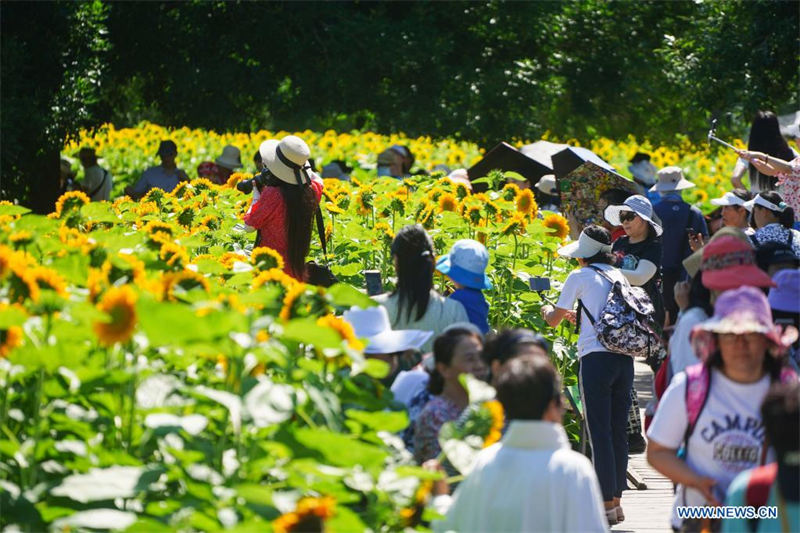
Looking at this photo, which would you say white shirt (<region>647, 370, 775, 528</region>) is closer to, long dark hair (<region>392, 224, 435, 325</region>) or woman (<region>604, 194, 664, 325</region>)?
long dark hair (<region>392, 224, 435, 325</region>)

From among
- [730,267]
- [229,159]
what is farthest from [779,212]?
[229,159]

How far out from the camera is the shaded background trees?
47.0ft

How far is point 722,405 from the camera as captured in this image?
182 inches

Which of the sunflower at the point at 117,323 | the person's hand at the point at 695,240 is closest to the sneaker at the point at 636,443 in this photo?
the person's hand at the point at 695,240

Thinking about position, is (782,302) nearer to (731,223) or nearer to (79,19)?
(731,223)

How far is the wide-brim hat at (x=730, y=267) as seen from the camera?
5477 mm

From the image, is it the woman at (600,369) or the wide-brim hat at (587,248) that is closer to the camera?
the woman at (600,369)

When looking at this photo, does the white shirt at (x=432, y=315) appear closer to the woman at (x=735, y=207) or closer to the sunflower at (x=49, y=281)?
the sunflower at (x=49, y=281)

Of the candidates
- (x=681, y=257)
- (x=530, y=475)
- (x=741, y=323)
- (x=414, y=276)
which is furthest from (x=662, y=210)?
(x=530, y=475)

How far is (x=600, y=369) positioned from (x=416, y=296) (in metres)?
1.81

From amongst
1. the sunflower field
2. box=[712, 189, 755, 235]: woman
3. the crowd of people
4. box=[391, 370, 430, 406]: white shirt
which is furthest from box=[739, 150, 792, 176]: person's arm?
the sunflower field

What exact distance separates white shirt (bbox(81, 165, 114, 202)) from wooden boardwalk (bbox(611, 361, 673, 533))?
744cm

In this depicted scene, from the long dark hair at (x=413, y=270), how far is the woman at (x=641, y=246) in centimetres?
255

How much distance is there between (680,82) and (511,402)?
14952 millimetres
